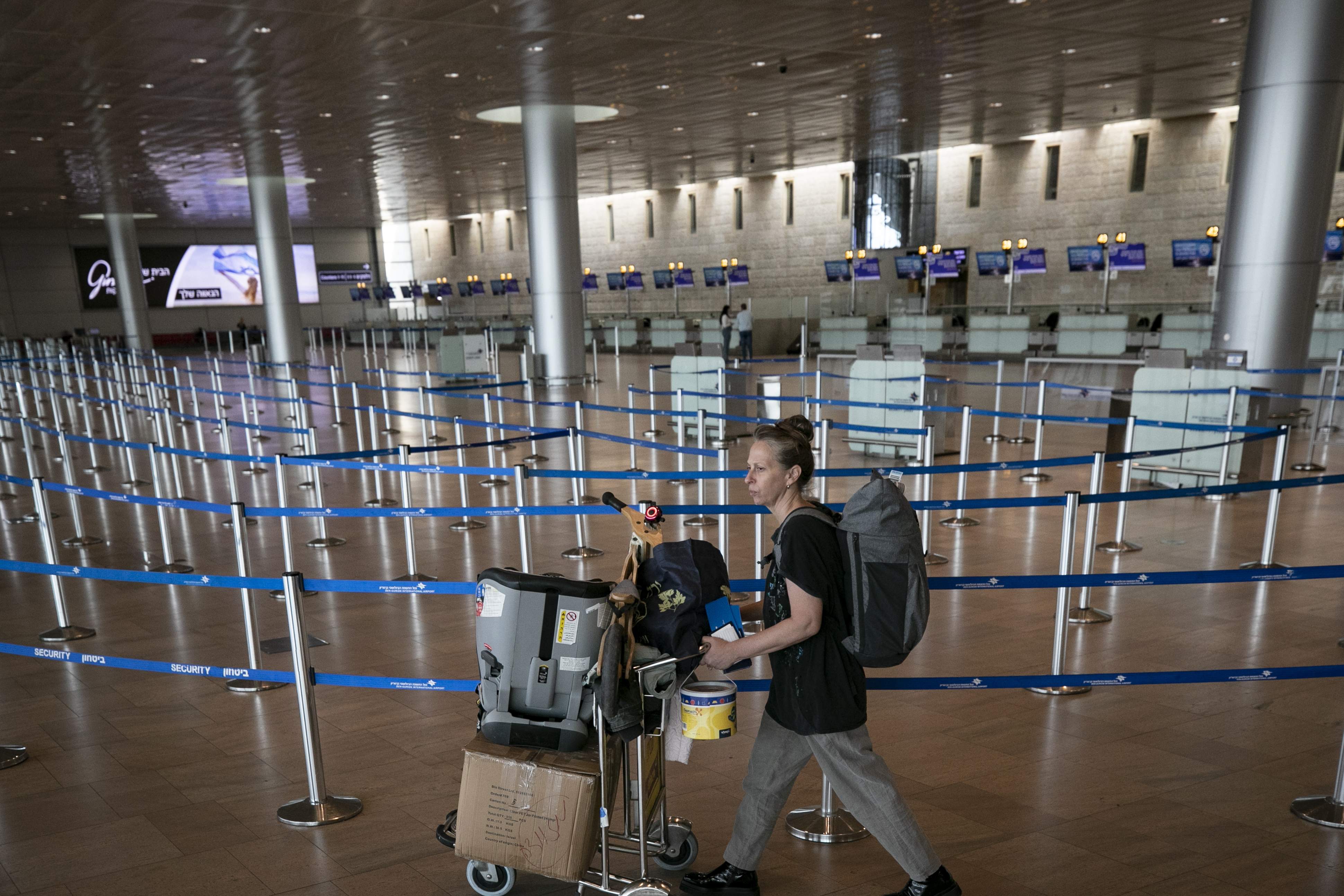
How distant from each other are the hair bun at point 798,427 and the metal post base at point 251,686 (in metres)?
3.66

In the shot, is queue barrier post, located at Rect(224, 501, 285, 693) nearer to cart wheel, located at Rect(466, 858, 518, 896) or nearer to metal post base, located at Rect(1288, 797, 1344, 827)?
cart wheel, located at Rect(466, 858, 518, 896)

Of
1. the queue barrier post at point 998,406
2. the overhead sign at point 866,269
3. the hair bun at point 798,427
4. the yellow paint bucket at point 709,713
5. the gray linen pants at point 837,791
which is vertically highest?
the hair bun at point 798,427

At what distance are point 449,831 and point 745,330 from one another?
26462 millimetres

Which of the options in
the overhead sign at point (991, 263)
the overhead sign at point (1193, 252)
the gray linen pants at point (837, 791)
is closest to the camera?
the gray linen pants at point (837, 791)

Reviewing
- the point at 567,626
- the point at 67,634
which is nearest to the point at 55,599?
the point at 67,634

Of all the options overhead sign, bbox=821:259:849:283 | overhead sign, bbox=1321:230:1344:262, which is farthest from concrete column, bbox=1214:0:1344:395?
overhead sign, bbox=821:259:849:283

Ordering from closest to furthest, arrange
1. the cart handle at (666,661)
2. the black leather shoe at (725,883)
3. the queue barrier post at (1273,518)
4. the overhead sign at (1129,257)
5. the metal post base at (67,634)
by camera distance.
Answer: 1. the cart handle at (666,661)
2. the black leather shoe at (725,883)
3. the metal post base at (67,634)
4. the queue barrier post at (1273,518)
5. the overhead sign at (1129,257)

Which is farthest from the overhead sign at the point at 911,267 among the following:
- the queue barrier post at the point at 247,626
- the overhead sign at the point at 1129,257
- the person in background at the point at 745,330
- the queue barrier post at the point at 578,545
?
the queue barrier post at the point at 247,626

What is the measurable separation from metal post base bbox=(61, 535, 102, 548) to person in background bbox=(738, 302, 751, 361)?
2144 centimetres

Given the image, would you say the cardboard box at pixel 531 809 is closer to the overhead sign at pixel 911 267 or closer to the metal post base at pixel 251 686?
the metal post base at pixel 251 686

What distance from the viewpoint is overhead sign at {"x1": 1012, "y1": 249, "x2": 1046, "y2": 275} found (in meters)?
29.2

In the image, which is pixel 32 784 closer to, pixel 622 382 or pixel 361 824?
pixel 361 824

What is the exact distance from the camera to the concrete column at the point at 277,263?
108 feet

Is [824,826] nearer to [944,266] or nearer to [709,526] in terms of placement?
[709,526]
